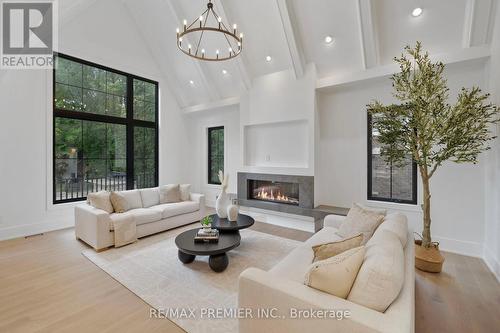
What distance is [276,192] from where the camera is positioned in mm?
5562

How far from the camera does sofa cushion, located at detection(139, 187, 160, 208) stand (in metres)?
4.63

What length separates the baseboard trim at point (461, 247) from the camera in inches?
135

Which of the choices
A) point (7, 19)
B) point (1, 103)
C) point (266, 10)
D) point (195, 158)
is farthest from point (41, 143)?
point (266, 10)

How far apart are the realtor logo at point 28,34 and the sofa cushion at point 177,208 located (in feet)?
11.6

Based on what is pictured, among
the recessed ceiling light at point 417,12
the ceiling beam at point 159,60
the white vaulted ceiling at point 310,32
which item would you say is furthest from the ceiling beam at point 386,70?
the ceiling beam at point 159,60

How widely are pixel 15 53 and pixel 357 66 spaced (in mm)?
6152

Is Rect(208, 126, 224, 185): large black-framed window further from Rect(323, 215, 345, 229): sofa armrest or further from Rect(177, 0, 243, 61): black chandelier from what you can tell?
Rect(323, 215, 345, 229): sofa armrest

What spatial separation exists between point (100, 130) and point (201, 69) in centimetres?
283

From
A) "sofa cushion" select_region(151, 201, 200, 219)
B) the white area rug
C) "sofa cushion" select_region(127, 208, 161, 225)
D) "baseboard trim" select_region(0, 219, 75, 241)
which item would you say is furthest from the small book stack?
"baseboard trim" select_region(0, 219, 75, 241)

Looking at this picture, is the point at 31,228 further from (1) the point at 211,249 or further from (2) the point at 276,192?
(2) the point at 276,192

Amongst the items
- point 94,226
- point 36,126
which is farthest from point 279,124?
point 36,126

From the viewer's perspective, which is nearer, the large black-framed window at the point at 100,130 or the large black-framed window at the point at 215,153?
the large black-framed window at the point at 100,130

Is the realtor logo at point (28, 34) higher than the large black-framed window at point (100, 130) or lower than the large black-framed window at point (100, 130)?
higher

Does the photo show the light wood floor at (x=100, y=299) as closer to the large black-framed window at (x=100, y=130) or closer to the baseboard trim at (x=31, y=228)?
the baseboard trim at (x=31, y=228)
